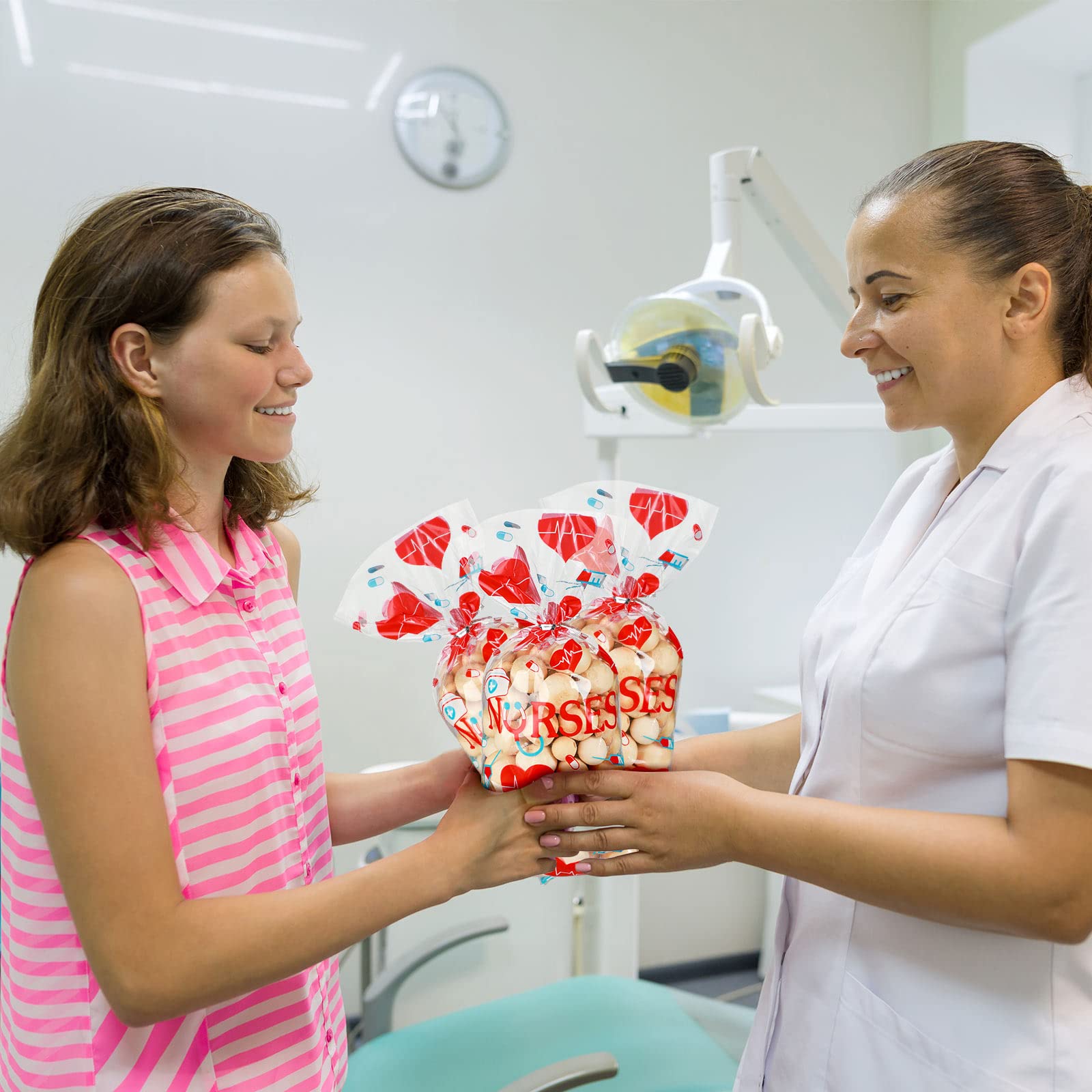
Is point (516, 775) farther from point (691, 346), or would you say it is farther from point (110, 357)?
point (691, 346)

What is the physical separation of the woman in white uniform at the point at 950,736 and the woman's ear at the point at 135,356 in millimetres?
552

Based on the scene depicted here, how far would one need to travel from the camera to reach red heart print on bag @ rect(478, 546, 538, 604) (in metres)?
1.02

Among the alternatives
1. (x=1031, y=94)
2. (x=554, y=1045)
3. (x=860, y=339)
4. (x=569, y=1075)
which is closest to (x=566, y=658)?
(x=860, y=339)

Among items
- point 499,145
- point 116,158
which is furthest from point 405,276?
point 116,158

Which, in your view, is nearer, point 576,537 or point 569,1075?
point 576,537

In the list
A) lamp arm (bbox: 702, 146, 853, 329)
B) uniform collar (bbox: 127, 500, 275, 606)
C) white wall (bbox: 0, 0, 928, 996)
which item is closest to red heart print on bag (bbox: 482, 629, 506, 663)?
uniform collar (bbox: 127, 500, 275, 606)

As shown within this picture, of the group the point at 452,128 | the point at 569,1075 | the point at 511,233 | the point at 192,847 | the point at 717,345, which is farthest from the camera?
the point at 511,233

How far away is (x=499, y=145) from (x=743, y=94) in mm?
767

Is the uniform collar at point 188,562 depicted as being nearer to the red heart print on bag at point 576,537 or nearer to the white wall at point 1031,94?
the red heart print on bag at point 576,537

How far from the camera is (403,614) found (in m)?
1.05

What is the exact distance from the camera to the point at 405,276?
2521 millimetres

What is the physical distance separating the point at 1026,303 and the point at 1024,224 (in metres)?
0.08

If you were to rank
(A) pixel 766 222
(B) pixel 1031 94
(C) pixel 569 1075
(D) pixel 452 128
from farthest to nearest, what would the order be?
(B) pixel 1031 94 < (D) pixel 452 128 < (A) pixel 766 222 < (C) pixel 569 1075

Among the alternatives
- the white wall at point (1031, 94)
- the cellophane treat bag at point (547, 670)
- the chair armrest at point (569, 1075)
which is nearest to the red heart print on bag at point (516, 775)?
the cellophane treat bag at point (547, 670)
